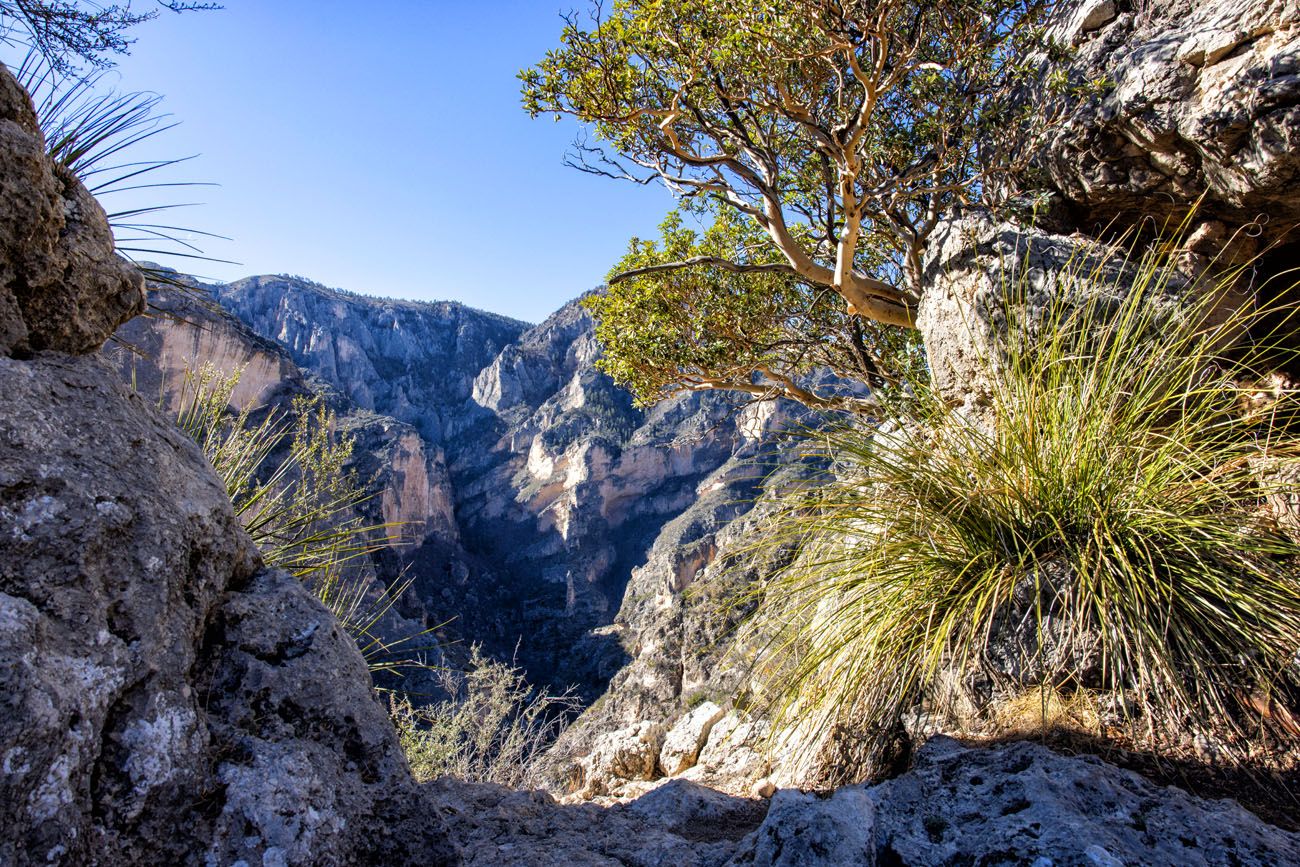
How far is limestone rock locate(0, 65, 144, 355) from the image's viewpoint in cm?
147

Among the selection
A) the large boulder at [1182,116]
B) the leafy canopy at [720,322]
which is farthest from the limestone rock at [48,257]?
the leafy canopy at [720,322]

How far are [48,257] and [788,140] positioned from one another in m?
6.05

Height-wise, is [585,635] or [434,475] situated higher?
[434,475]

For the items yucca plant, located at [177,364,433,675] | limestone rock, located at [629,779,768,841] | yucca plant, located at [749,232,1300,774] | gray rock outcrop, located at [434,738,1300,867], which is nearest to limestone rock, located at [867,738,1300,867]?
gray rock outcrop, located at [434,738,1300,867]

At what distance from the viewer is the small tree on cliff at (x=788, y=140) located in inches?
201

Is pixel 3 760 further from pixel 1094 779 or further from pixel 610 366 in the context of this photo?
pixel 610 366

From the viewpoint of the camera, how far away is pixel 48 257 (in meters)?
1.55

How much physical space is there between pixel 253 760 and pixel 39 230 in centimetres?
127

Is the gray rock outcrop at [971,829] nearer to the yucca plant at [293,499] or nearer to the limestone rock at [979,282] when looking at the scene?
the yucca plant at [293,499]

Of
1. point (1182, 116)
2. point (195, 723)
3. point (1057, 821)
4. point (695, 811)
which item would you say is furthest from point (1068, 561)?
point (1182, 116)

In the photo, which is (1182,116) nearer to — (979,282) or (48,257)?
(979,282)

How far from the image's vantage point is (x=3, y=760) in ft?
3.17

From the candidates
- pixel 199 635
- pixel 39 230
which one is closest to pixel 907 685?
pixel 199 635

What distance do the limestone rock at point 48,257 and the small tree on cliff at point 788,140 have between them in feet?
13.6
